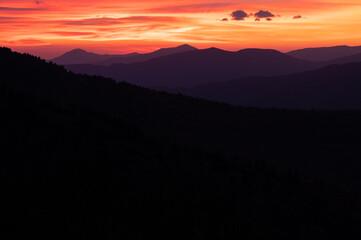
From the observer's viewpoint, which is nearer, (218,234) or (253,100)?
(218,234)

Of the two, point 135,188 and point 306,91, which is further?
point 306,91

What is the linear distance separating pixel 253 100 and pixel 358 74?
40944 mm

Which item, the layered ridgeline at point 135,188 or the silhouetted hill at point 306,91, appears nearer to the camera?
the layered ridgeline at point 135,188

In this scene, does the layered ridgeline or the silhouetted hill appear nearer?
the layered ridgeline

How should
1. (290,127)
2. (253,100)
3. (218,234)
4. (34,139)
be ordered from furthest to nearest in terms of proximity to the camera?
(253,100) → (290,127) → (34,139) → (218,234)

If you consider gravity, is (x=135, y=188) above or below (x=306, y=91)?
above

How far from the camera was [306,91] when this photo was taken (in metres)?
169

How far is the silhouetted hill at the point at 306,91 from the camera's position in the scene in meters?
153

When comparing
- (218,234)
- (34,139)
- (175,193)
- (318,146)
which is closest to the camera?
(218,234)

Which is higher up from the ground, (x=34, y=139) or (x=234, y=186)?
(x=34, y=139)

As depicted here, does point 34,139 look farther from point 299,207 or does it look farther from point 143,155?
point 299,207

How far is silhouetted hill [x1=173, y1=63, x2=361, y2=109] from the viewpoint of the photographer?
503 ft

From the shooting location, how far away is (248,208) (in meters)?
19.5

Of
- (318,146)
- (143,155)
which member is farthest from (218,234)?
(318,146)
